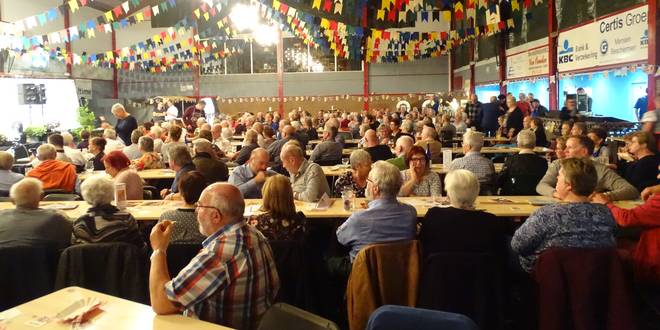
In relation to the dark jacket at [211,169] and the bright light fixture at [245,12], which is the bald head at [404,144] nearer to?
the dark jacket at [211,169]

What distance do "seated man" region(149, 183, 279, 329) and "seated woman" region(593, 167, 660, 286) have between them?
7.10ft

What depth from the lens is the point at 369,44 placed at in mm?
18656

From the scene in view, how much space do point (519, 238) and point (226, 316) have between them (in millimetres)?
1775

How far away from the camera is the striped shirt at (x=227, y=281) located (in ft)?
7.80

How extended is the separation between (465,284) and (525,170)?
3012 mm

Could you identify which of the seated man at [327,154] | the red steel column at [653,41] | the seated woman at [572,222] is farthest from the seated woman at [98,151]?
the red steel column at [653,41]

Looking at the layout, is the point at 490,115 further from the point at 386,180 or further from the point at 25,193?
the point at 25,193

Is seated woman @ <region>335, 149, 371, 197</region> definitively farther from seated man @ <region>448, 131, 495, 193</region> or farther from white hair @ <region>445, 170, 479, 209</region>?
white hair @ <region>445, 170, 479, 209</region>

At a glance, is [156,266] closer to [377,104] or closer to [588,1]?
[588,1]

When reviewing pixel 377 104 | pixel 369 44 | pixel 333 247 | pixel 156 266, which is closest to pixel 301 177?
pixel 333 247

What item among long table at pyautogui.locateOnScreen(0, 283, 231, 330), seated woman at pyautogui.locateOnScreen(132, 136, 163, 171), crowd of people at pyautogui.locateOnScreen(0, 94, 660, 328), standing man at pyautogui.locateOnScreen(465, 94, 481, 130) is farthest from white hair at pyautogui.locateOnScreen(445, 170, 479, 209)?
standing man at pyautogui.locateOnScreen(465, 94, 481, 130)

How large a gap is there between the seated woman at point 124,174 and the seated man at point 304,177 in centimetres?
138

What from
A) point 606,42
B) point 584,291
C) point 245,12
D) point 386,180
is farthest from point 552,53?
point 584,291

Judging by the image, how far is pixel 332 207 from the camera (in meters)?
A: 4.67
